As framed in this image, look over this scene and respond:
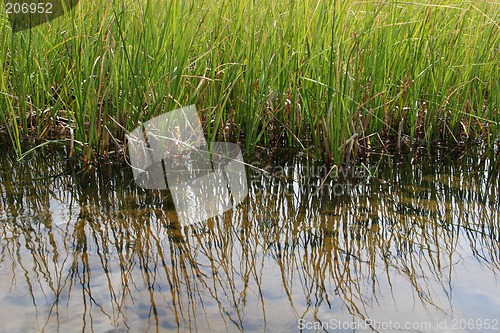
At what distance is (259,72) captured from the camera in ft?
9.62

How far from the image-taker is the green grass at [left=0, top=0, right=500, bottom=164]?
8.67 feet

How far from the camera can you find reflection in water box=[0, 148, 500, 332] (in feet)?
5.08

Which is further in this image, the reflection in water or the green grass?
the green grass

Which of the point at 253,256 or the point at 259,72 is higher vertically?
the point at 259,72

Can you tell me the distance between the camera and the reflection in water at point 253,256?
61.0 inches

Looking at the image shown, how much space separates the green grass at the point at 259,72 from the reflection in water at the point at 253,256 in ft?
1.04

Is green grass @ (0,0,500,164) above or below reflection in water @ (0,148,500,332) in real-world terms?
above

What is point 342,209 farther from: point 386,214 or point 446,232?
point 446,232

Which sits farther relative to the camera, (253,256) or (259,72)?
(259,72)

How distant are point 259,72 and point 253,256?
4.23 feet

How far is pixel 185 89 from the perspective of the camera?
9.36 feet

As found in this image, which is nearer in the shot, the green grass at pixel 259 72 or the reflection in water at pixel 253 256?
the reflection in water at pixel 253 256

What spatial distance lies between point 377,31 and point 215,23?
0.78 metres

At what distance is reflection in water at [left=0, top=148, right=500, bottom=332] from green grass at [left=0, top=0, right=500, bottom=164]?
32 cm
